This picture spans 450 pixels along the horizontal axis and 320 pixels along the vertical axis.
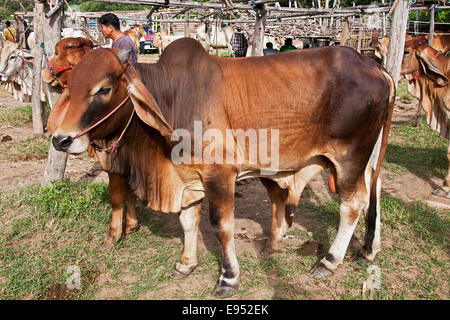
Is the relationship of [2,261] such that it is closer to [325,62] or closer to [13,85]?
[325,62]

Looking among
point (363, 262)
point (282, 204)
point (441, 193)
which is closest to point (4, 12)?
point (282, 204)

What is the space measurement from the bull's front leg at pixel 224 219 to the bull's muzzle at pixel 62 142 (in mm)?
913

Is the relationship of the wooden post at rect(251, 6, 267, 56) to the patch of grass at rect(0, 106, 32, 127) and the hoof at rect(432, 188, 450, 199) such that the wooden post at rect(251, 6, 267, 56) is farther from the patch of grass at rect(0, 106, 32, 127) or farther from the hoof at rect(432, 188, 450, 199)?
the patch of grass at rect(0, 106, 32, 127)

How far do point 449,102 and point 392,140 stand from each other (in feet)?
6.38

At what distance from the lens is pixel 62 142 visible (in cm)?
219

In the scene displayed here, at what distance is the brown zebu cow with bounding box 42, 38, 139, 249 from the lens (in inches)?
120

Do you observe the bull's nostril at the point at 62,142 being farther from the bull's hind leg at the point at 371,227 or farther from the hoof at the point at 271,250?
the bull's hind leg at the point at 371,227

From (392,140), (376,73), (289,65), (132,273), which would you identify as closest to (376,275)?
(376,73)

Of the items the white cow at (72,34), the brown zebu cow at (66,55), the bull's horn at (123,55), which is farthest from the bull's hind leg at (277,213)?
the white cow at (72,34)

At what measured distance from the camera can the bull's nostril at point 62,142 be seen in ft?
7.14

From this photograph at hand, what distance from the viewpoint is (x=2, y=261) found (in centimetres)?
301
